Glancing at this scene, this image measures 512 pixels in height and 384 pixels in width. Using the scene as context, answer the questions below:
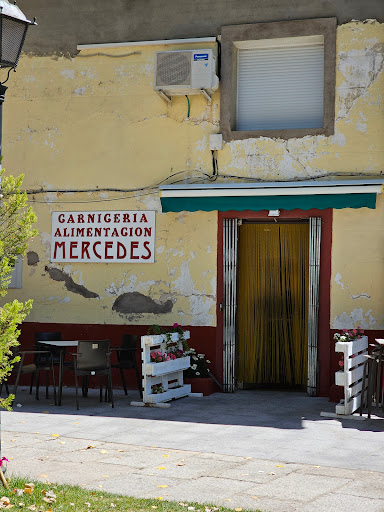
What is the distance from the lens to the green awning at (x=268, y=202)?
419 inches

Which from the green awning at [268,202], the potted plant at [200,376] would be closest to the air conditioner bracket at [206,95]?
the green awning at [268,202]

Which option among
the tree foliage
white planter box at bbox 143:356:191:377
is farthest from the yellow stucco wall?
the tree foliage

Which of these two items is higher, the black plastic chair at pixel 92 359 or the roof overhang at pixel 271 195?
the roof overhang at pixel 271 195

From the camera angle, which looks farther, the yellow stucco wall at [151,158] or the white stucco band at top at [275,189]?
the yellow stucco wall at [151,158]

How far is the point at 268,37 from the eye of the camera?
11.5 metres

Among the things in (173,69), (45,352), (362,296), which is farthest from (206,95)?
(45,352)

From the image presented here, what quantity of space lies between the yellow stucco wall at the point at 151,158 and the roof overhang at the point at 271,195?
0.41 m

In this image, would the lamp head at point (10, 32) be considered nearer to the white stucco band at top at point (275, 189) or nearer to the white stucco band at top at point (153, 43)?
the white stucco band at top at point (275, 189)

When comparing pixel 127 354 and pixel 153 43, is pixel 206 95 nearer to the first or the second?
pixel 153 43

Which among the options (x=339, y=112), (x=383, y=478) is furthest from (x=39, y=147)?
(x=383, y=478)

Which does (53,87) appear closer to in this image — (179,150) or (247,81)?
(179,150)

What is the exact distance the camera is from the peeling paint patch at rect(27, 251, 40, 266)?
488 inches

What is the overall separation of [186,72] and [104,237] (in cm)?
283

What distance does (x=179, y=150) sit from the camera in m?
11.8
